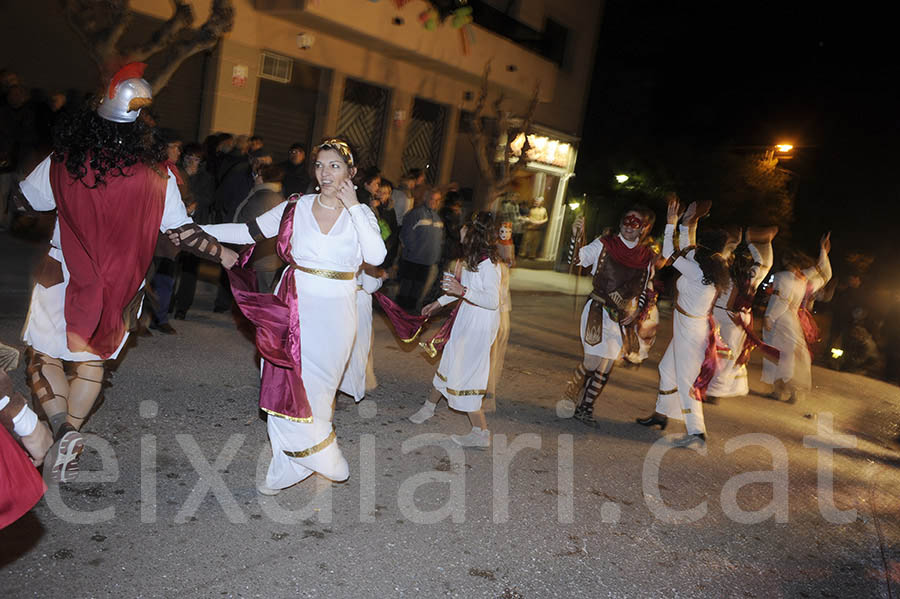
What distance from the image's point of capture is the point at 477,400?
543 cm

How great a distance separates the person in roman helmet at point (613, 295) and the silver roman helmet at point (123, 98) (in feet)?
12.7

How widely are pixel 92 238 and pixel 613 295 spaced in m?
4.13

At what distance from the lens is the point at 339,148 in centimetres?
386

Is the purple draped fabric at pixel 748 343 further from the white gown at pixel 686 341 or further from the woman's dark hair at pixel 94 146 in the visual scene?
the woman's dark hair at pixel 94 146

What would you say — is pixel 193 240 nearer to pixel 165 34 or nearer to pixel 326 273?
pixel 326 273

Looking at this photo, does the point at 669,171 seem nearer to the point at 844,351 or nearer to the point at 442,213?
the point at 844,351

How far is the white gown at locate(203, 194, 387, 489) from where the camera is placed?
3.90 metres

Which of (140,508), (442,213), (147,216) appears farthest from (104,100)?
(442,213)

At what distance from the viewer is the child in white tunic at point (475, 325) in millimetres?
5422

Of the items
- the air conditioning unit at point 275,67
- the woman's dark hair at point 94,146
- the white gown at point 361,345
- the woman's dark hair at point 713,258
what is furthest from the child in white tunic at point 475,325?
the air conditioning unit at point 275,67

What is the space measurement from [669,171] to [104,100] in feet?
71.1

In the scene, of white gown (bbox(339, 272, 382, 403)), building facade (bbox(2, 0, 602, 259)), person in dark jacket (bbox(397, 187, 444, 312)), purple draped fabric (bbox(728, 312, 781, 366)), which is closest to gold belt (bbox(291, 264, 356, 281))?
white gown (bbox(339, 272, 382, 403))

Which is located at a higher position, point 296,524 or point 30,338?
point 30,338

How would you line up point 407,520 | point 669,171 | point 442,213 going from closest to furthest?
point 407,520 < point 442,213 < point 669,171
